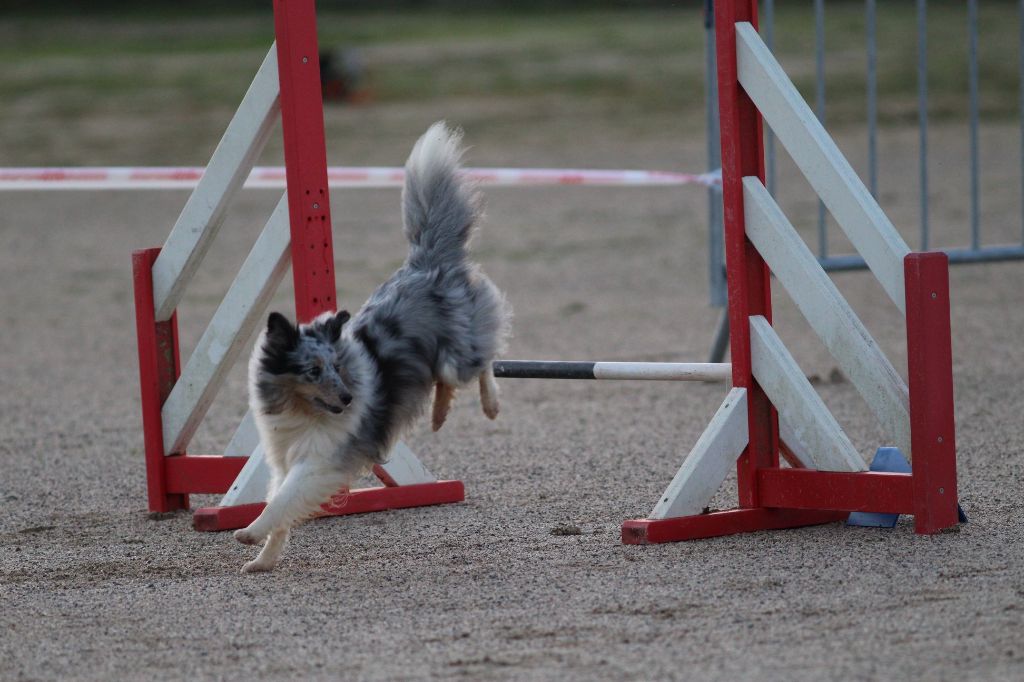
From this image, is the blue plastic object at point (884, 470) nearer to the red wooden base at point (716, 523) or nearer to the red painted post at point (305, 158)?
the red wooden base at point (716, 523)

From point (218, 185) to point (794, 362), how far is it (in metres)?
2.53

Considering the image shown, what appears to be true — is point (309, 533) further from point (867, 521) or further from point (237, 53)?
point (237, 53)

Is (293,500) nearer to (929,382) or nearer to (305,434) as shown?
(305,434)

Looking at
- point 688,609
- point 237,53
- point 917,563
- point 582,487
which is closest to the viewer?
point 688,609

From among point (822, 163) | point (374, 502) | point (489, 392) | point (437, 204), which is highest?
point (822, 163)

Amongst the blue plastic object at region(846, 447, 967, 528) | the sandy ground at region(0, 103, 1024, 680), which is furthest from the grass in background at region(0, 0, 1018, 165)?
the blue plastic object at region(846, 447, 967, 528)

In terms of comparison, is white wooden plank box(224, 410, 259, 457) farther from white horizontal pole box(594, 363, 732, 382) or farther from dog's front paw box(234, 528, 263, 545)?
white horizontal pole box(594, 363, 732, 382)

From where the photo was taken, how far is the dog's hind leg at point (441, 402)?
6.07 m

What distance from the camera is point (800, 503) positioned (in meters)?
5.39

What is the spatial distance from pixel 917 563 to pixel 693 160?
50.7ft

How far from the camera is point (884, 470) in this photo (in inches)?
220

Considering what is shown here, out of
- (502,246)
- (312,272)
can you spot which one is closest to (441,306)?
(312,272)

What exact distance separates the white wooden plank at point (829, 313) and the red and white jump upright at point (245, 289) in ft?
5.45

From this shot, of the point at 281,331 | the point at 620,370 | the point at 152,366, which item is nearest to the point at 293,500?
the point at 281,331
